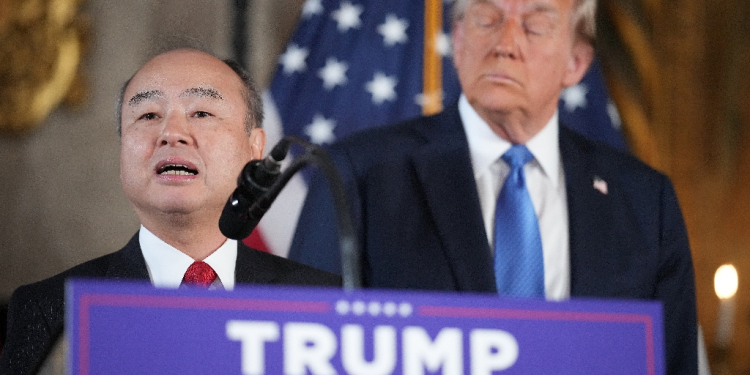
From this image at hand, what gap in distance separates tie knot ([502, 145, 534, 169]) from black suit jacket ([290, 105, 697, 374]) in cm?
12

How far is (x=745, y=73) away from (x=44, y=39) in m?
2.25

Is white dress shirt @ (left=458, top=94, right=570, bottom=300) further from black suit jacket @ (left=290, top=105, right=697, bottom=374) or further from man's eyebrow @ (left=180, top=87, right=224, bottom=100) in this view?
man's eyebrow @ (left=180, top=87, right=224, bottom=100)

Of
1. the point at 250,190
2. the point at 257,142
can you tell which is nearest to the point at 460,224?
the point at 257,142

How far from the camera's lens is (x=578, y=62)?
2834mm

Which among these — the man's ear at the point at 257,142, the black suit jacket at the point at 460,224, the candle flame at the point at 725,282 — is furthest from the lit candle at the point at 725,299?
the man's ear at the point at 257,142

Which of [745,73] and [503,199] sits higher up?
[745,73]

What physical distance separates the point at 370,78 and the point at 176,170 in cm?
82

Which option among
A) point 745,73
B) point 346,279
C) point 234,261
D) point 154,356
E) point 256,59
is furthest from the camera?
point 745,73

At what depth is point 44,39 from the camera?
2818 mm

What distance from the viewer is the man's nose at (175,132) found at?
7.59 feet

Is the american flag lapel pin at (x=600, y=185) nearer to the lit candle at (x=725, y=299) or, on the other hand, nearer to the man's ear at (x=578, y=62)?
the man's ear at (x=578, y=62)

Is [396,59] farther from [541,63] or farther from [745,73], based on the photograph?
[745,73]

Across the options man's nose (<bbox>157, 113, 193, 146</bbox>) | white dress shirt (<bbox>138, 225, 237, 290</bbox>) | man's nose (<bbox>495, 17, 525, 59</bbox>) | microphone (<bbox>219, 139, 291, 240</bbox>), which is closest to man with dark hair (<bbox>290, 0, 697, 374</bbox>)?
man's nose (<bbox>495, 17, 525, 59</bbox>)

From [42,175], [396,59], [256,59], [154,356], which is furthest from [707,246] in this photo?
[154,356]
